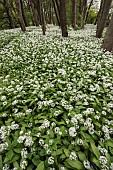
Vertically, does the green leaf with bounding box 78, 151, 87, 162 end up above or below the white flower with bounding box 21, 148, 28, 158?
below

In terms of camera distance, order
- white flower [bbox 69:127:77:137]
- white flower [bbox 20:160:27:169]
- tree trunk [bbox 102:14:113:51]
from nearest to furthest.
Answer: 1. white flower [bbox 20:160:27:169]
2. white flower [bbox 69:127:77:137]
3. tree trunk [bbox 102:14:113:51]

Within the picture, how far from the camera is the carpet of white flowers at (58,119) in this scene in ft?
7.44

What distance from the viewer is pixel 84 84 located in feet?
13.1

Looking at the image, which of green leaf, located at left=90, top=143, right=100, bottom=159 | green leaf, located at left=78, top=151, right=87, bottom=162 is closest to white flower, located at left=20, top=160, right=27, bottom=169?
green leaf, located at left=78, top=151, right=87, bottom=162

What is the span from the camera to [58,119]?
2.99 m

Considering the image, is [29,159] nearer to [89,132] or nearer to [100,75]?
[89,132]

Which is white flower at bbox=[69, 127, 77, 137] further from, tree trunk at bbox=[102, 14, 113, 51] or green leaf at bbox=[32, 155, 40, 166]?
tree trunk at bbox=[102, 14, 113, 51]

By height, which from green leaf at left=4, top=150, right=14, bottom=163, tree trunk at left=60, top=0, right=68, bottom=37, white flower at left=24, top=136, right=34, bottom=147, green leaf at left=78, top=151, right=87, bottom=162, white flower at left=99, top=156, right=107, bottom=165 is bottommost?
green leaf at left=78, top=151, right=87, bottom=162

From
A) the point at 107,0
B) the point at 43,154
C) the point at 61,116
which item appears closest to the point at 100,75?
the point at 61,116

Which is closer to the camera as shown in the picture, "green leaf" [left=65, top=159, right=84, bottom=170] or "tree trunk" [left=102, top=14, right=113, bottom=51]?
"green leaf" [left=65, top=159, right=84, bottom=170]

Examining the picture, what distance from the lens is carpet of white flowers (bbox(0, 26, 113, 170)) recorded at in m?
2.27

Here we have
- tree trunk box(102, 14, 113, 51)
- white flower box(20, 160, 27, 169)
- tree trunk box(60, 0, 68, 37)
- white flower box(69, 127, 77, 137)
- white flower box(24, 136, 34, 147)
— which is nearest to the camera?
white flower box(20, 160, 27, 169)

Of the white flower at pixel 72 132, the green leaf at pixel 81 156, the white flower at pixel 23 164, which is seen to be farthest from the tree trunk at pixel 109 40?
the white flower at pixel 23 164

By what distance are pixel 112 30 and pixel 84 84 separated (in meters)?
3.67
